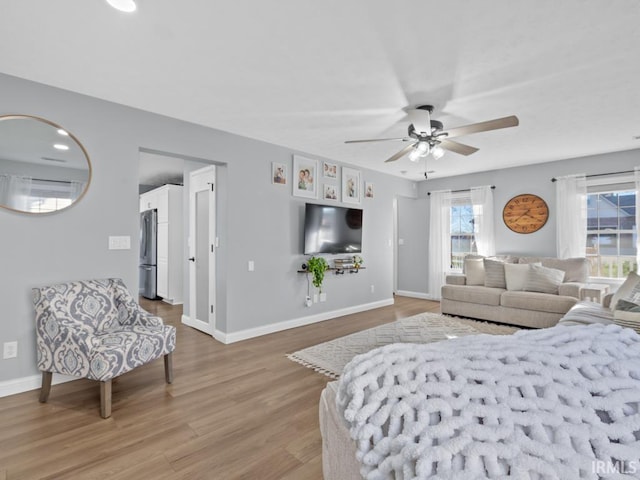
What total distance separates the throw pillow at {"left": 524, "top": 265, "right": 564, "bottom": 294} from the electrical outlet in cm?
578

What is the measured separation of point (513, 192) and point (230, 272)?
501 cm

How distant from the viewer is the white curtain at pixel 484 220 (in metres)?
5.96

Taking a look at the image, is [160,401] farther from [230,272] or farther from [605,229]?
[605,229]

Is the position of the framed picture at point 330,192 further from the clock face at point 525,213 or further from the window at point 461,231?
the clock face at point 525,213

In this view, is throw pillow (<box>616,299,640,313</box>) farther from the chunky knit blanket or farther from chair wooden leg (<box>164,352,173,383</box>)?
chair wooden leg (<box>164,352,173,383</box>)

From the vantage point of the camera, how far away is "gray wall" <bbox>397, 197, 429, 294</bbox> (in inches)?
277

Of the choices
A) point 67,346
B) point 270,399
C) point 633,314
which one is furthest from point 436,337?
point 67,346

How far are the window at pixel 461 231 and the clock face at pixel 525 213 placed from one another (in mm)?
640

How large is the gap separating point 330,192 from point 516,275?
9.92 ft

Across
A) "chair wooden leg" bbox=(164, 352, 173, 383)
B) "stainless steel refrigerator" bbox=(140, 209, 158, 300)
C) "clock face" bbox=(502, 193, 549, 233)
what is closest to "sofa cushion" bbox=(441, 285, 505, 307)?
"clock face" bbox=(502, 193, 549, 233)

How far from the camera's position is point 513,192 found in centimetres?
580

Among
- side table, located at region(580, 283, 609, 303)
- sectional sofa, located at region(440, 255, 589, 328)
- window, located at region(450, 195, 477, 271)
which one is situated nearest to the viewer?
side table, located at region(580, 283, 609, 303)

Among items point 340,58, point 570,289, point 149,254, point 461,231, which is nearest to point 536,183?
point 461,231

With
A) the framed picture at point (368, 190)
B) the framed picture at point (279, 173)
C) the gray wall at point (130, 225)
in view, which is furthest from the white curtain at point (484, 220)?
the framed picture at point (279, 173)
